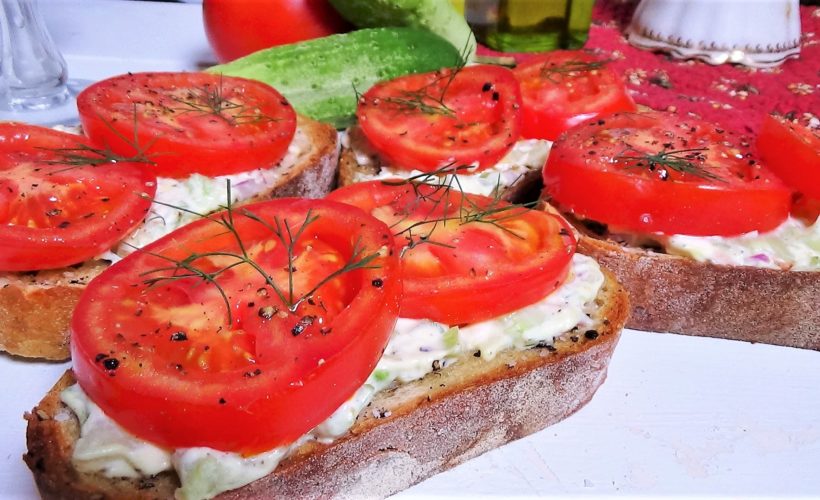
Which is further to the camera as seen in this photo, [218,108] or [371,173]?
[371,173]

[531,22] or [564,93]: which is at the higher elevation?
[564,93]

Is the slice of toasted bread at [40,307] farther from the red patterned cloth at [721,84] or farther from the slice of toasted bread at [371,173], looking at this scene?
the red patterned cloth at [721,84]

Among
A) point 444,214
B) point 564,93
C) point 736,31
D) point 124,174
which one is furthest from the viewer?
point 736,31

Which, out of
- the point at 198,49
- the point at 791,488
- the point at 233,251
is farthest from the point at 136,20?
the point at 791,488

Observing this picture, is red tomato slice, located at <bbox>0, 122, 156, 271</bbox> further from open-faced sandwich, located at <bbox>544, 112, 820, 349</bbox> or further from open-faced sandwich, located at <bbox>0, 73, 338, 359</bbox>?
open-faced sandwich, located at <bbox>544, 112, 820, 349</bbox>

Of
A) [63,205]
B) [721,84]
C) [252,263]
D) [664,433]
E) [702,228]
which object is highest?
[252,263]

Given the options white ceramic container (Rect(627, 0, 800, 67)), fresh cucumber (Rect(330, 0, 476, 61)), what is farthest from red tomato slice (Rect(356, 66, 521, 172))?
white ceramic container (Rect(627, 0, 800, 67))

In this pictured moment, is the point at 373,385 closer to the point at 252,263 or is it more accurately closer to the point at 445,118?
the point at 252,263

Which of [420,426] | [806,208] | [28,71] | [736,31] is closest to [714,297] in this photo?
[806,208]

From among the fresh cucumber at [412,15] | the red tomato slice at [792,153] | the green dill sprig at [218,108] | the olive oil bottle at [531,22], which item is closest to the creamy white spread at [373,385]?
the red tomato slice at [792,153]
